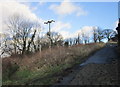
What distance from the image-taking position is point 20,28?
6353 centimetres

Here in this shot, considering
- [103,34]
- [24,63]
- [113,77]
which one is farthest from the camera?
[103,34]

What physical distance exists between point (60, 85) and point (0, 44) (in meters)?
56.1

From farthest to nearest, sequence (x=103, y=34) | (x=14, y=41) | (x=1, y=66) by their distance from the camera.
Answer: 1. (x=103, y=34)
2. (x=14, y=41)
3. (x=1, y=66)

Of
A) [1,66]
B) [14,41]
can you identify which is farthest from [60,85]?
[14,41]

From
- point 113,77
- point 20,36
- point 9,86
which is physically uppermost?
point 20,36

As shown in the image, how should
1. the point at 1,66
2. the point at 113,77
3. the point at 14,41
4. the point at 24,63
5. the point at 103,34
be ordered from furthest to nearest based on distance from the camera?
1. the point at 103,34
2. the point at 14,41
3. the point at 24,63
4. the point at 1,66
5. the point at 113,77

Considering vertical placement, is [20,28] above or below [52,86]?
above

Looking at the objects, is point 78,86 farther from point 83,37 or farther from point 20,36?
point 83,37

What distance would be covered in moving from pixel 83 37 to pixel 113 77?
94.9 meters

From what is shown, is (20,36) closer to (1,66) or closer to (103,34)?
(1,66)

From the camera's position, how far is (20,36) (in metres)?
63.3

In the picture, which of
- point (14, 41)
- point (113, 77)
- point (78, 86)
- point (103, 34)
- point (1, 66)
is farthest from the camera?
point (103, 34)

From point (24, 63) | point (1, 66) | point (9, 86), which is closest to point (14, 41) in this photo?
point (24, 63)

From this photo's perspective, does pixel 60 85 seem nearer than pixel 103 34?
Yes
